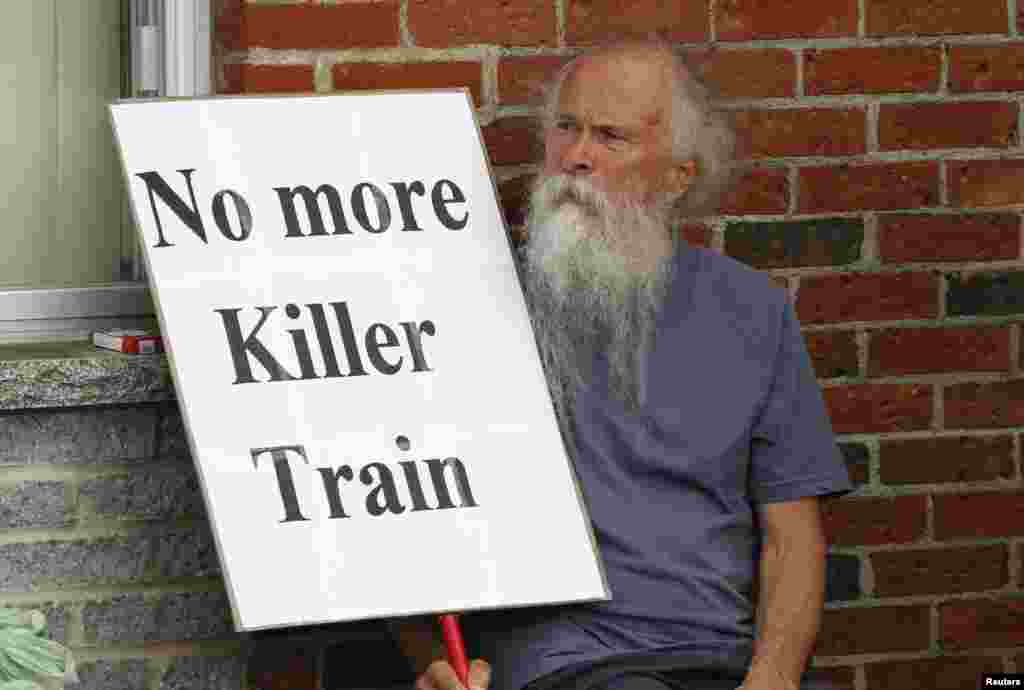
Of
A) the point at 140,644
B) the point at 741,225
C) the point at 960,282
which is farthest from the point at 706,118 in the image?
the point at 140,644

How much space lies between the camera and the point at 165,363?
2.99 metres

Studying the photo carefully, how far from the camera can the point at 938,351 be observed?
3.37 metres

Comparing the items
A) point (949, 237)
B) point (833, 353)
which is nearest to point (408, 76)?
point (833, 353)

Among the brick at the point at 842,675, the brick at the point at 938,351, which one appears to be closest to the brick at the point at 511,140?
the brick at the point at 938,351

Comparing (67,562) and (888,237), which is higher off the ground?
(888,237)

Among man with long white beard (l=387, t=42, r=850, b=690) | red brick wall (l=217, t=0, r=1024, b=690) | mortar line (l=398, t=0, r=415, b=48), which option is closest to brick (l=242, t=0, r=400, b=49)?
mortar line (l=398, t=0, r=415, b=48)

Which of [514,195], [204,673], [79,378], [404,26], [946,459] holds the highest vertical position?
[404,26]

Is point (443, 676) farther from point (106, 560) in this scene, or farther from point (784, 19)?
point (784, 19)

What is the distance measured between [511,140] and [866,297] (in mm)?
681

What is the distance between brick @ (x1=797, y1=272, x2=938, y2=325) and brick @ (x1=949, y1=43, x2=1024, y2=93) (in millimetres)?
341

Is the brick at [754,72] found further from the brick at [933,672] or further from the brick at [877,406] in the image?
the brick at [933,672]

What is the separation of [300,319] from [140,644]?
0.71m

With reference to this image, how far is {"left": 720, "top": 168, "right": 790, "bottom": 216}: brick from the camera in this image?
327 centimetres

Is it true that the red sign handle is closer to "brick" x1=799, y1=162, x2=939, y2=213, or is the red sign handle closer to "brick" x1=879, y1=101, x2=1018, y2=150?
"brick" x1=799, y1=162, x2=939, y2=213
